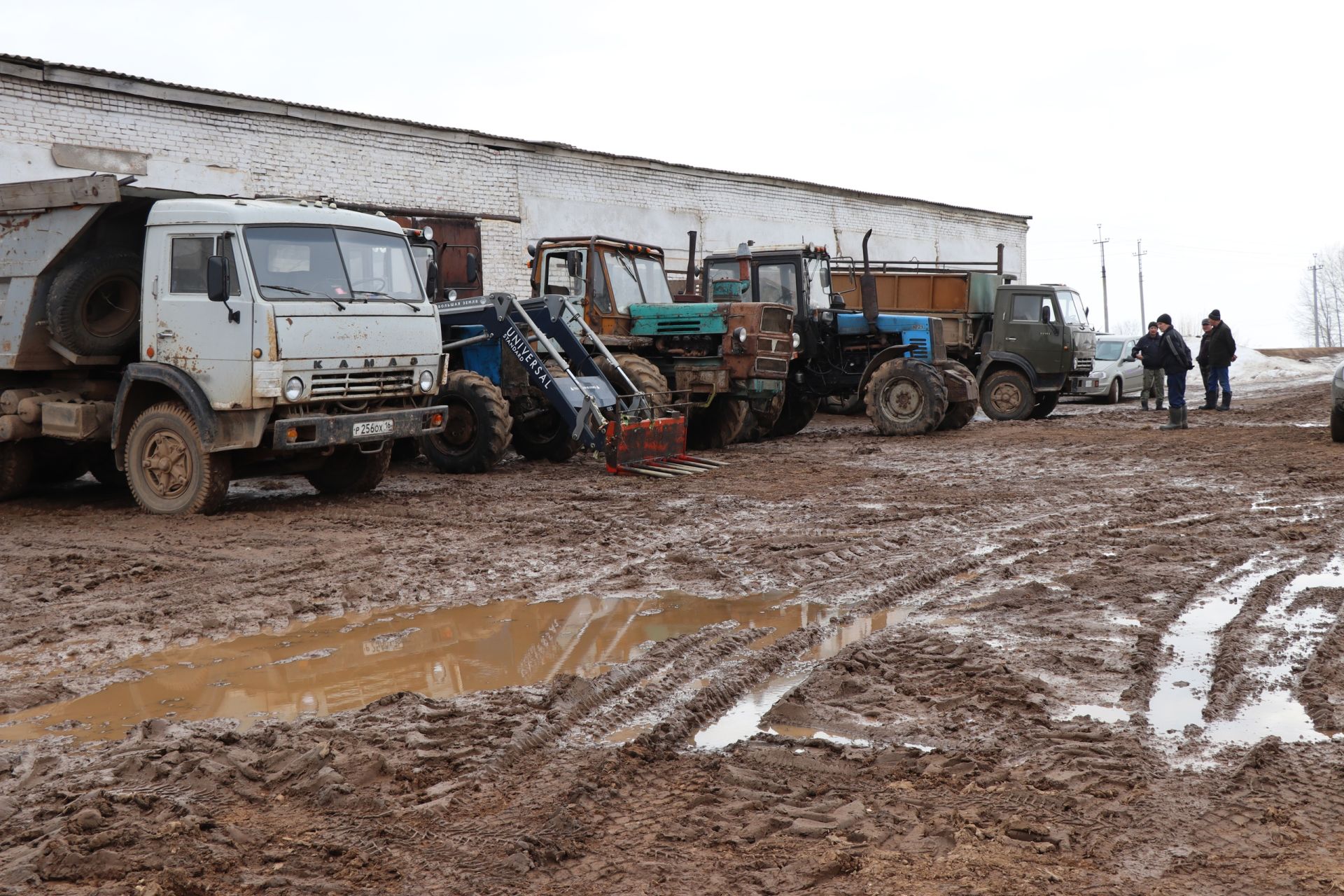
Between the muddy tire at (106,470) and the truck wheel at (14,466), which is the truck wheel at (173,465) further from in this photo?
the muddy tire at (106,470)

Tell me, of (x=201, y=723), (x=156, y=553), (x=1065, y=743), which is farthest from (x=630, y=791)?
(x=156, y=553)

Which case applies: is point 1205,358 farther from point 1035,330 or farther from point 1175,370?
point 1175,370

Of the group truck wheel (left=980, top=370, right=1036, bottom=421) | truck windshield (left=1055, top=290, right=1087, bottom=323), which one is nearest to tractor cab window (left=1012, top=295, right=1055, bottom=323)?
truck windshield (left=1055, top=290, right=1087, bottom=323)

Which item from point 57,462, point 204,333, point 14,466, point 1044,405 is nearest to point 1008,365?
point 1044,405

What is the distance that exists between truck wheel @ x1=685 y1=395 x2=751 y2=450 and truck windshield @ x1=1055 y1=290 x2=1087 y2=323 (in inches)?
295

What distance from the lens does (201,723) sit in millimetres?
4691

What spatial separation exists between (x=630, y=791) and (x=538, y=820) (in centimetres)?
36

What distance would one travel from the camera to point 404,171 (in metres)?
19.2

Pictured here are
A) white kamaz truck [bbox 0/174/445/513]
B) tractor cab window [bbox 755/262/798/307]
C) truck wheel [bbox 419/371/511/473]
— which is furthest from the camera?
tractor cab window [bbox 755/262/798/307]

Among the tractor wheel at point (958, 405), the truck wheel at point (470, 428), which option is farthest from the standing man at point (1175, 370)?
the truck wheel at point (470, 428)

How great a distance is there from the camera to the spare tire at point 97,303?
32.0ft

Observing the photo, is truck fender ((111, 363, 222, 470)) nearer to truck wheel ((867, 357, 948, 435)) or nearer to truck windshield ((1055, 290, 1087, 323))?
truck wheel ((867, 357, 948, 435))

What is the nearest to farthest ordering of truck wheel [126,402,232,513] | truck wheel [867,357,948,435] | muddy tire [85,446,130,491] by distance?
1. truck wheel [126,402,232,513]
2. muddy tire [85,446,130,491]
3. truck wheel [867,357,948,435]

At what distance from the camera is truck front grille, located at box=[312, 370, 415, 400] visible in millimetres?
9492
